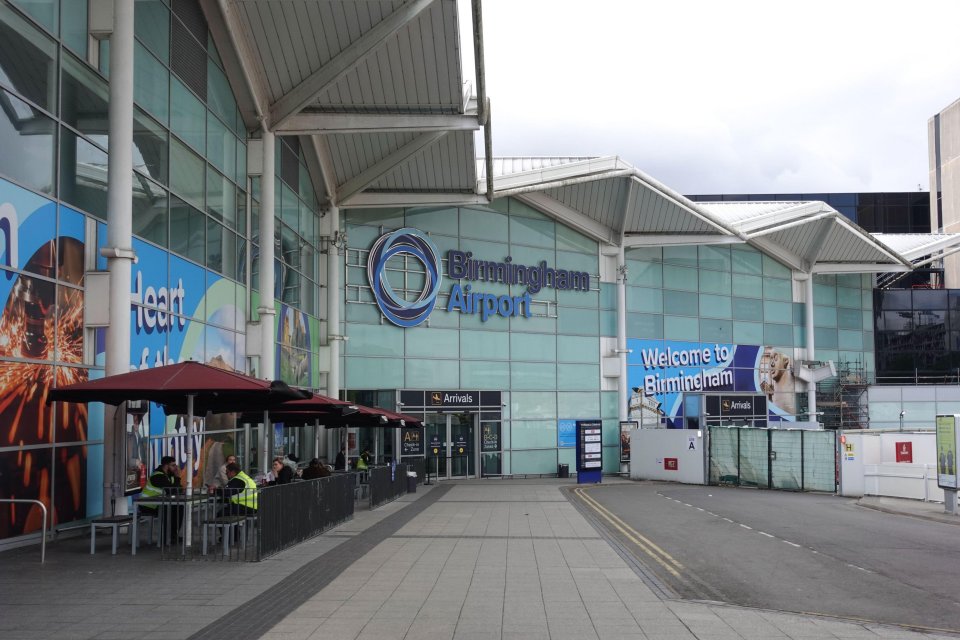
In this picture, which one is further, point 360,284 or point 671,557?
point 360,284

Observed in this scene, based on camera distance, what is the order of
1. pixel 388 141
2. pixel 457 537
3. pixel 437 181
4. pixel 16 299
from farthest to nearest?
pixel 437 181
pixel 388 141
pixel 457 537
pixel 16 299

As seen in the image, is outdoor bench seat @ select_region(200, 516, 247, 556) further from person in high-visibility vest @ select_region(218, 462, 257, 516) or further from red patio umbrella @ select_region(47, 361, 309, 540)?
red patio umbrella @ select_region(47, 361, 309, 540)

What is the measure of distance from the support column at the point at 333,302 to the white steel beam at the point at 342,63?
9237mm

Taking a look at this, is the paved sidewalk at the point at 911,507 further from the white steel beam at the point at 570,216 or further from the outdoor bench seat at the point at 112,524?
the white steel beam at the point at 570,216

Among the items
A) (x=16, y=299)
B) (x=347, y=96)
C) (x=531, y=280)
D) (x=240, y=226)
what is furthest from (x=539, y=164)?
(x=16, y=299)

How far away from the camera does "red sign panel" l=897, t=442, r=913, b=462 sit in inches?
1126

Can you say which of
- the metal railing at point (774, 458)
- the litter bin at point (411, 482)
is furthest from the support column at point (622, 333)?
the litter bin at point (411, 482)

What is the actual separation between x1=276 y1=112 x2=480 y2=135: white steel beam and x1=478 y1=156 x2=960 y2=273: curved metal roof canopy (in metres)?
9.24

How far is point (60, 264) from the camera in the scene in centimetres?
1573

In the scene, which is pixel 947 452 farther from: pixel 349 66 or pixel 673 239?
pixel 673 239

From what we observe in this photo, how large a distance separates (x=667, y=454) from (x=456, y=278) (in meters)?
10.8

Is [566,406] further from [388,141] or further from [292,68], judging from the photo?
[292,68]

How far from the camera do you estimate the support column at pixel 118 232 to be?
1625cm

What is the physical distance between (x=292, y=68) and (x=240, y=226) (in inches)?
168
